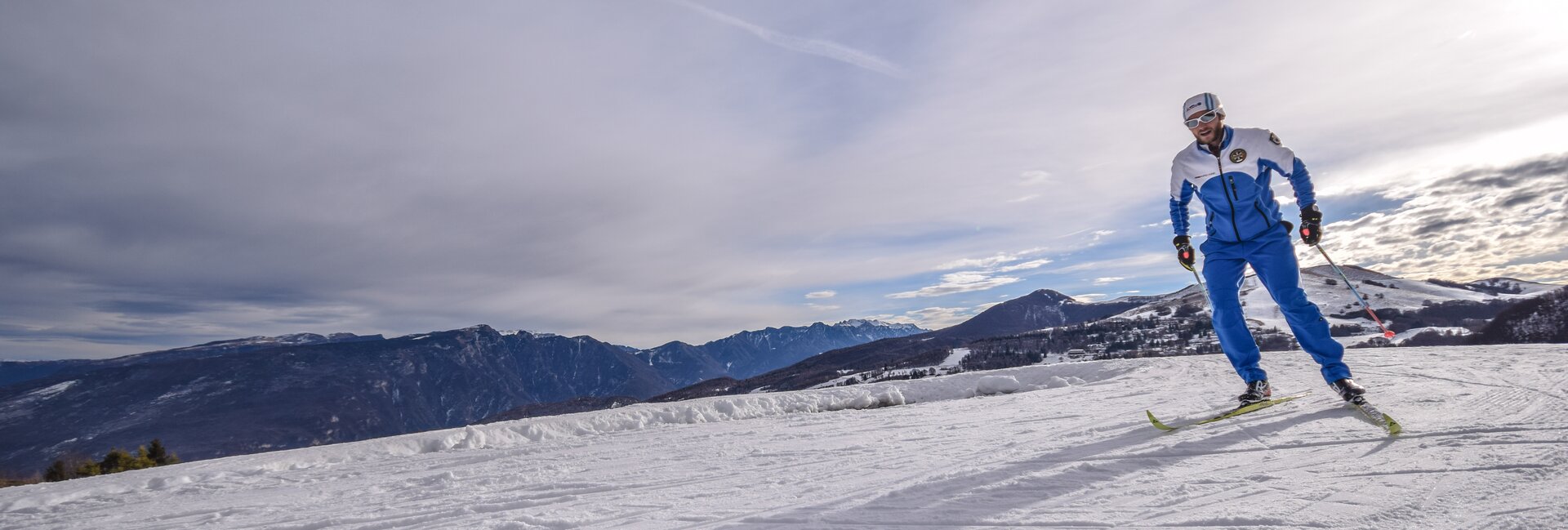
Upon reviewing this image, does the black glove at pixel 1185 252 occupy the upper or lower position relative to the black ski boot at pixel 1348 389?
upper

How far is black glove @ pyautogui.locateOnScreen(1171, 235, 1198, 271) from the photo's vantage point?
5844 mm

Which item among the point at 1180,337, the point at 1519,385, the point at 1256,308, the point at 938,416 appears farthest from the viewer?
the point at 1256,308

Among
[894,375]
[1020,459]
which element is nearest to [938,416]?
[1020,459]

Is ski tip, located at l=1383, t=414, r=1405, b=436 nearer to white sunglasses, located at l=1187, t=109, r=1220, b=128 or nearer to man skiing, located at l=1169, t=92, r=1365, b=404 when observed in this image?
man skiing, located at l=1169, t=92, r=1365, b=404

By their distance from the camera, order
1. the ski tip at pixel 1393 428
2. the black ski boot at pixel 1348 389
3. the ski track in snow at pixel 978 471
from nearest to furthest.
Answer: the ski track in snow at pixel 978 471, the ski tip at pixel 1393 428, the black ski boot at pixel 1348 389

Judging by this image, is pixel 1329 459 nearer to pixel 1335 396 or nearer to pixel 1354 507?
pixel 1354 507

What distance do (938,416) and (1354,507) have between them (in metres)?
4.10

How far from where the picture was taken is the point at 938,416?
6.29m

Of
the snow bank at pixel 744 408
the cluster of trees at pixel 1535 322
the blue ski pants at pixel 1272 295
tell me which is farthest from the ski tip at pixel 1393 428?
the cluster of trees at pixel 1535 322

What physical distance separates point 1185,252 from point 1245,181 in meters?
1.00

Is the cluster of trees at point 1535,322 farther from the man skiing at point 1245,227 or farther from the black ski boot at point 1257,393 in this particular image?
the black ski boot at point 1257,393

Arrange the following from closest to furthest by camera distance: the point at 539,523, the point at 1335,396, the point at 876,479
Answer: the point at 539,523, the point at 876,479, the point at 1335,396

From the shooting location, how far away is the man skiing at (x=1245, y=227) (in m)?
4.87

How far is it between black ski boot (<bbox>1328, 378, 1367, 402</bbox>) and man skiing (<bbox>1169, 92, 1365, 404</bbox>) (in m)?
0.25
